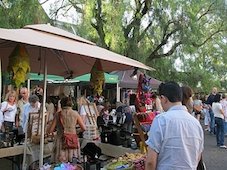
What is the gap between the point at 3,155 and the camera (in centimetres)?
584

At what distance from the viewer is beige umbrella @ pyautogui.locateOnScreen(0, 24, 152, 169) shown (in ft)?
Answer: 13.3

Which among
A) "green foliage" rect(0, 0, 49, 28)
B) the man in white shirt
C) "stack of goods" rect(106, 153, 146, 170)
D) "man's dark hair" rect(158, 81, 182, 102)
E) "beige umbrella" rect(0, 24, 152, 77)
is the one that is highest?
"green foliage" rect(0, 0, 49, 28)

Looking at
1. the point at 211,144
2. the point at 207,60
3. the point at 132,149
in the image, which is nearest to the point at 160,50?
the point at 207,60

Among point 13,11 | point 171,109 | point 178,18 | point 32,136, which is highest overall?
point 178,18

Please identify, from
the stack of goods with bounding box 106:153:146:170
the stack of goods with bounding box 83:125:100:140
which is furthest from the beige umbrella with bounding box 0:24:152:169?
the stack of goods with bounding box 106:153:146:170

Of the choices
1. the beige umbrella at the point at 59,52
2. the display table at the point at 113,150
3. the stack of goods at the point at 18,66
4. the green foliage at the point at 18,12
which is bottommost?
the display table at the point at 113,150

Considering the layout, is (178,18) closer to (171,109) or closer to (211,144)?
(211,144)

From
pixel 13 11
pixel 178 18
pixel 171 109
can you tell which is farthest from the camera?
pixel 178 18

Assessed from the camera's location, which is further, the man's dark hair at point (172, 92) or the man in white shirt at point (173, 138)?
the man's dark hair at point (172, 92)

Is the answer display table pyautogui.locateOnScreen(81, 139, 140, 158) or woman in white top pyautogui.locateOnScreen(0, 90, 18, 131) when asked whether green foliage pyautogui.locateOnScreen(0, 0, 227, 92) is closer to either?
woman in white top pyautogui.locateOnScreen(0, 90, 18, 131)

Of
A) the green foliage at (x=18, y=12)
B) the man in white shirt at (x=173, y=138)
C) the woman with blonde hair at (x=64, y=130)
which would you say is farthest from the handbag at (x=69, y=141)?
the green foliage at (x=18, y=12)

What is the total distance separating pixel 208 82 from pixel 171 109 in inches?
835

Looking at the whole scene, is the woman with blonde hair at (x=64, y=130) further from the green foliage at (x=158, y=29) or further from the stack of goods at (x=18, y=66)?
the green foliage at (x=158, y=29)

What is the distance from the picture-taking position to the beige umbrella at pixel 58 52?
4064mm
